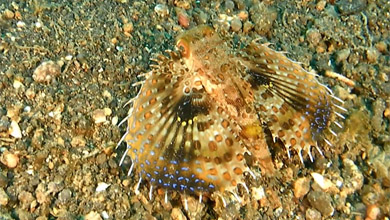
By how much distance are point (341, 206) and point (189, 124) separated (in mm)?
2033

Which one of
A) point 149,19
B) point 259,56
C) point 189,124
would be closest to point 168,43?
point 149,19

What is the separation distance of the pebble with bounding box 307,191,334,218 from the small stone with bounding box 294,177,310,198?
8 cm

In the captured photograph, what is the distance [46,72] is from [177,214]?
235 centimetres

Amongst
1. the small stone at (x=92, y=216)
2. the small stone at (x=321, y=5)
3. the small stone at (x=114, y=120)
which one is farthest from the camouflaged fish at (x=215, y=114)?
the small stone at (x=321, y=5)

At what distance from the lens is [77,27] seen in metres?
5.11

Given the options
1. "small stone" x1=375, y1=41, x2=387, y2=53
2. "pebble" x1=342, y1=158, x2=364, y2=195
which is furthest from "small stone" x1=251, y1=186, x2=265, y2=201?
"small stone" x1=375, y1=41, x2=387, y2=53

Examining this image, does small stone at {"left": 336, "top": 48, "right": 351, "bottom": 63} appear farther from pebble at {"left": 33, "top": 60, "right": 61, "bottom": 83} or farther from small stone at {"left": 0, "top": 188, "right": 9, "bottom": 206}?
small stone at {"left": 0, "top": 188, "right": 9, "bottom": 206}

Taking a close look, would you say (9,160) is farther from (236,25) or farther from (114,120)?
(236,25)

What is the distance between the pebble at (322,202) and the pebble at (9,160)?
3272 mm

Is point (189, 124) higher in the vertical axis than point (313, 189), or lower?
higher

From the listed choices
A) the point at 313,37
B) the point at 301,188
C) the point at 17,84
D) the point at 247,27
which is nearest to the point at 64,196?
the point at 17,84

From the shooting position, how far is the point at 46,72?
453 cm

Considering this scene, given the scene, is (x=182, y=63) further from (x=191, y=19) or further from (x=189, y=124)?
(x=191, y=19)

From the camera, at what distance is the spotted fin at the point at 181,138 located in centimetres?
369
